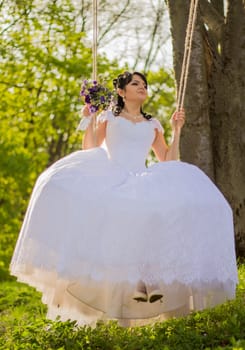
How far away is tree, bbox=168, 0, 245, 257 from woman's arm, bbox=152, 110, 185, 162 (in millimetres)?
1689

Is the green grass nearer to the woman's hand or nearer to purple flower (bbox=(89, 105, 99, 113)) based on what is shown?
the woman's hand

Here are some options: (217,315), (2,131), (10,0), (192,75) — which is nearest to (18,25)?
(10,0)

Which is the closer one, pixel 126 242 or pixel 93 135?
pixel 126 242

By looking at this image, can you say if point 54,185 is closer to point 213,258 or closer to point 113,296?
point 113,296

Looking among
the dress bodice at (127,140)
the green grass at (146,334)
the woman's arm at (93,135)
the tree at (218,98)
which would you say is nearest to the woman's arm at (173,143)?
the dress bodice at (127,140)

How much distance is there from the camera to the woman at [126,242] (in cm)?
503

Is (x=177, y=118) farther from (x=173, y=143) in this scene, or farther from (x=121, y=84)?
(x=121, y=84)

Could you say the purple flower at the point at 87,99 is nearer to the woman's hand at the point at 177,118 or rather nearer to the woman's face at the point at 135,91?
the woman's face at the point at 135,91

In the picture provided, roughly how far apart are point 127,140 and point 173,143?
40cm

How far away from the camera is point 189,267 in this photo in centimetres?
506

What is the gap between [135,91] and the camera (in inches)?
238

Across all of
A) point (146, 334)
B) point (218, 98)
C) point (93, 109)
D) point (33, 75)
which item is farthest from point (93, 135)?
point (33, 75)

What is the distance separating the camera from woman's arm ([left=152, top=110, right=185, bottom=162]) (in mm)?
6008

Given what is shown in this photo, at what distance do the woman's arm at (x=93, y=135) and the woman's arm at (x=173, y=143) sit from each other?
1.53ft
